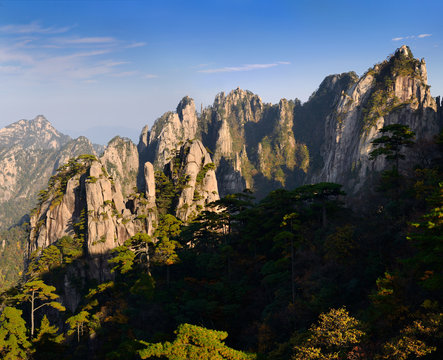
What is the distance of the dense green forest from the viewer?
54.9 ft

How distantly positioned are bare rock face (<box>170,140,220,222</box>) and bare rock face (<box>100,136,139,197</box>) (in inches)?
3529

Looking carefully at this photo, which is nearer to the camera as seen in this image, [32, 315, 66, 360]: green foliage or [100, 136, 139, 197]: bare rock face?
[32, 315, 66, 360]: green foliage

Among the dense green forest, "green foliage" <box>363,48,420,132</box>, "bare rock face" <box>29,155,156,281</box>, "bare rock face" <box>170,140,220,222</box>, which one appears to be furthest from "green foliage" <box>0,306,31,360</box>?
"green foliage" <box>363,48,420,132</box>

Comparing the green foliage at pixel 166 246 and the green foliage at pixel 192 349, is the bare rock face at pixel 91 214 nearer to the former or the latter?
the green foliage at pixel 166 246

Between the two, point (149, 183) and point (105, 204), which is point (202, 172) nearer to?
point (149, 183)

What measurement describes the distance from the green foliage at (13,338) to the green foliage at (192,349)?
835 inches

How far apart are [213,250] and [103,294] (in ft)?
67.6

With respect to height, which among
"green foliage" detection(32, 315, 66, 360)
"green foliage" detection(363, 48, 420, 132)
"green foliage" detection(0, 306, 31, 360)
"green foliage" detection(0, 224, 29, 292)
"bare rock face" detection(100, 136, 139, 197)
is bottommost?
"green foliage" detection(0, 224, 29, 292)

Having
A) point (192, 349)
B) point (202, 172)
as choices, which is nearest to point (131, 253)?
point (192, 349)

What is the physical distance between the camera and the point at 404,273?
19844mm

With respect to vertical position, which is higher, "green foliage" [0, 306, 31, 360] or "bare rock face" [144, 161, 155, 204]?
"bare rock face" [144, 161, 155, 204]

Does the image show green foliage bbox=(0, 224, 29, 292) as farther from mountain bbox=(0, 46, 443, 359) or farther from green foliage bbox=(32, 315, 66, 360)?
green foliage bbox=(32, 315, 66, 360)

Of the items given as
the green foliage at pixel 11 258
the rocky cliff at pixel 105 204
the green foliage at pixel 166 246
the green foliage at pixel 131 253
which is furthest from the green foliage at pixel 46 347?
the green foliage at pixel 11 258

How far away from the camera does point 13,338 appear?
30.9 metres
